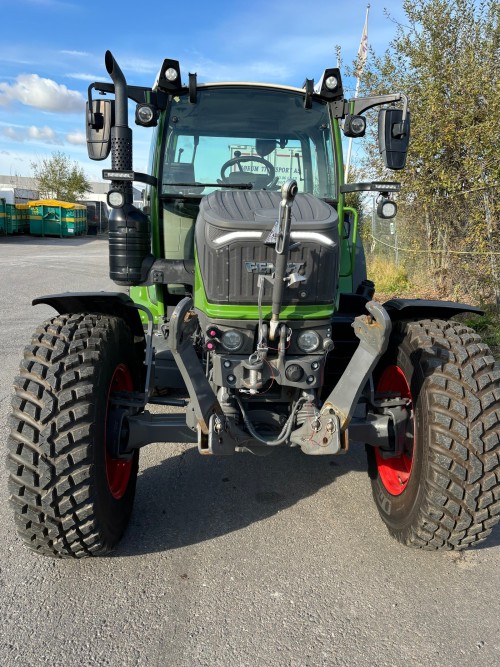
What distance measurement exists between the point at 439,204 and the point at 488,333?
9.08ft

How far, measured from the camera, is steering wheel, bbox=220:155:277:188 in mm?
3703

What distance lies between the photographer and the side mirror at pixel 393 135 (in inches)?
124

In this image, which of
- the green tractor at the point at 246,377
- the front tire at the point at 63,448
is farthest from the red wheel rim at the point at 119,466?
the front tire at the point at 63,448

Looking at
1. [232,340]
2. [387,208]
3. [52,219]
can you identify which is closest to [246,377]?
[232,340]

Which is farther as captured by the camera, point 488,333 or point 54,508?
point 488,333

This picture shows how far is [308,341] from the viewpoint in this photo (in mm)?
2590

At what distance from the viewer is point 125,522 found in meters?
2.94

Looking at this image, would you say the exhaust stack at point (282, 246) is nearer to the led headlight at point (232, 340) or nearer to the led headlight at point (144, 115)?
the led headlight at point (232, 340)

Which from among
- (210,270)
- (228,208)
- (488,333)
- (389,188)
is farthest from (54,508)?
(488,333)

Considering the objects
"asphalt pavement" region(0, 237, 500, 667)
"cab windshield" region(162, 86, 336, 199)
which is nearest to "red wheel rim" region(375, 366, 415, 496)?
"asphalt pavement" region(0, 237, 500, 667)

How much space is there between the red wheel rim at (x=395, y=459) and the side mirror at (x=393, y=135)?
1.28 metres

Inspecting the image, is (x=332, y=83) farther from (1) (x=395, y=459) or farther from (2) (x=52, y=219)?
(2) (x=52, y=219)

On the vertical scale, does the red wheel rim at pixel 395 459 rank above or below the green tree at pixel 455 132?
below

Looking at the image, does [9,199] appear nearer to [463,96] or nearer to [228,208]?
[463,96]
